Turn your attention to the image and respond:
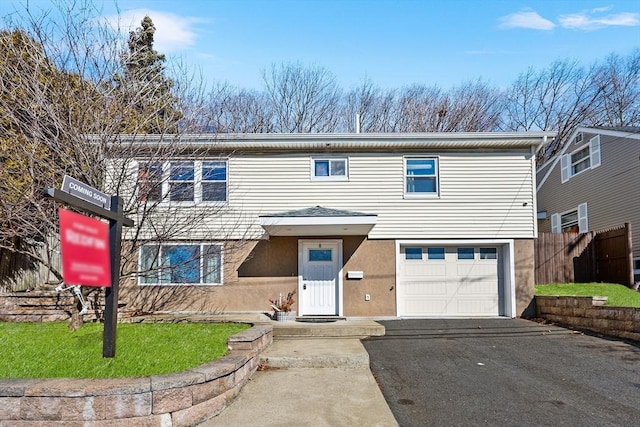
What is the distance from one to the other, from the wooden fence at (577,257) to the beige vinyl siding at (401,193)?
220 cm

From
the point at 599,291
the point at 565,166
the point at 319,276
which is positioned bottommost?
the point at 599,291

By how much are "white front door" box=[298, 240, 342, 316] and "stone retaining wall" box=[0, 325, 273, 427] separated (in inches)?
274

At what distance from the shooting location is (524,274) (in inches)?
456

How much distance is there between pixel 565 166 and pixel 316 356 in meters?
16.3

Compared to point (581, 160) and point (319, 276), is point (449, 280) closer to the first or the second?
point (319, 276)

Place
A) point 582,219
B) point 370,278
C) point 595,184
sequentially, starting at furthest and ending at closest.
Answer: point 582,219 < point 595,184 < point 370,278

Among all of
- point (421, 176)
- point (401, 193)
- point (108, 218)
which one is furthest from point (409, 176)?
point (108, 218)

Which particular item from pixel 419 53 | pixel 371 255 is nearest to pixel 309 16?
pixel 419 53

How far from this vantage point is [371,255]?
37.8 ft

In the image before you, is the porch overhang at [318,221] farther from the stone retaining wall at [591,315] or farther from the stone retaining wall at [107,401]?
the stone retaining wall at [107,401]

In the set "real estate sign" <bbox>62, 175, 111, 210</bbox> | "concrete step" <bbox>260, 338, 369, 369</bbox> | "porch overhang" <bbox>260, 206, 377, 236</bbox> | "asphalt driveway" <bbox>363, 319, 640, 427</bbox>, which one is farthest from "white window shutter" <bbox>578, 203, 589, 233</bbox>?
"real estate sign" <bbox>62, 175, 111, 210</bbox>

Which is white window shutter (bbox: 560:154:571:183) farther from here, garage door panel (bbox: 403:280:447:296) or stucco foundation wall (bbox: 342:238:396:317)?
stucco foundation wall (bbox: 342:238:396:317)

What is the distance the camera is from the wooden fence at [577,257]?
1305 cm

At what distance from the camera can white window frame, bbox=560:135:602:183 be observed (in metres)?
16.6
